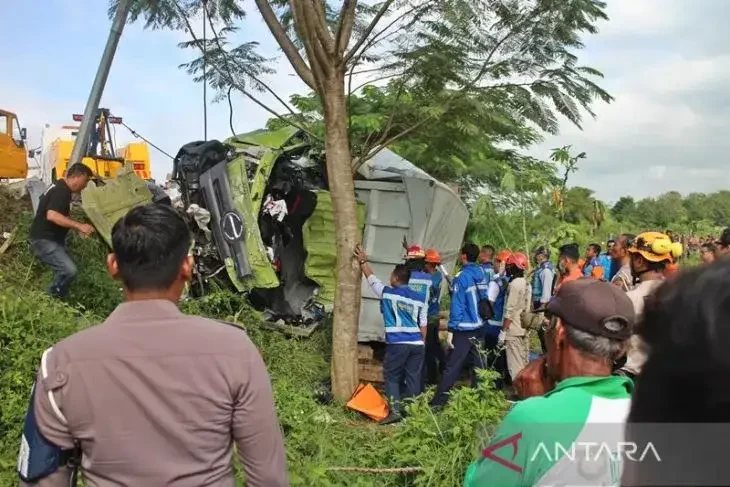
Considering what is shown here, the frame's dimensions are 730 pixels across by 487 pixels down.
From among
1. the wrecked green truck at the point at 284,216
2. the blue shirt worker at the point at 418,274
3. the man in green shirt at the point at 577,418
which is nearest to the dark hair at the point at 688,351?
the man in green shirt at the point at 577,418

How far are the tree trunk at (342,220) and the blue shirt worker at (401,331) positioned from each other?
0.44 meters

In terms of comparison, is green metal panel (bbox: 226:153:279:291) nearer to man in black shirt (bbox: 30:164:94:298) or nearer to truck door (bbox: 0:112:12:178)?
man in black shirt (bbox: 30:164:94:298)

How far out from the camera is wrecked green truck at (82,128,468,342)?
26.7 ft

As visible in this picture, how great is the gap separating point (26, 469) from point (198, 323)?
0.58 metres

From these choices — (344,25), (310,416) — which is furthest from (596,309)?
(344,25)

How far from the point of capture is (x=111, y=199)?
8062 millimetres

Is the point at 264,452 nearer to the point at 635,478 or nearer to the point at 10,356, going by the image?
the point at 635,478

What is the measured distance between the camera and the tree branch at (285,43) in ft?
20.7

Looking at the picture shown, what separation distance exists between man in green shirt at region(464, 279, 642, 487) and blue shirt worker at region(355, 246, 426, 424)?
496 centimetres

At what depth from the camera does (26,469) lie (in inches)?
70.3

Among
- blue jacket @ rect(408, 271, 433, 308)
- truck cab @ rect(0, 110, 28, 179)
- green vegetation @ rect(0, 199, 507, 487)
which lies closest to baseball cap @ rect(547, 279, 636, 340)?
green vegetation @ rect(0, 199, 507, 487)

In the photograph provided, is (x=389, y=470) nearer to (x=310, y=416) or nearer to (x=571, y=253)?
(x=310, y=416)

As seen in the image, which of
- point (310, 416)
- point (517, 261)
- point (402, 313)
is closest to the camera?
point (310, 416)

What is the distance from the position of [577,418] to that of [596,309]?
1.02 feet
